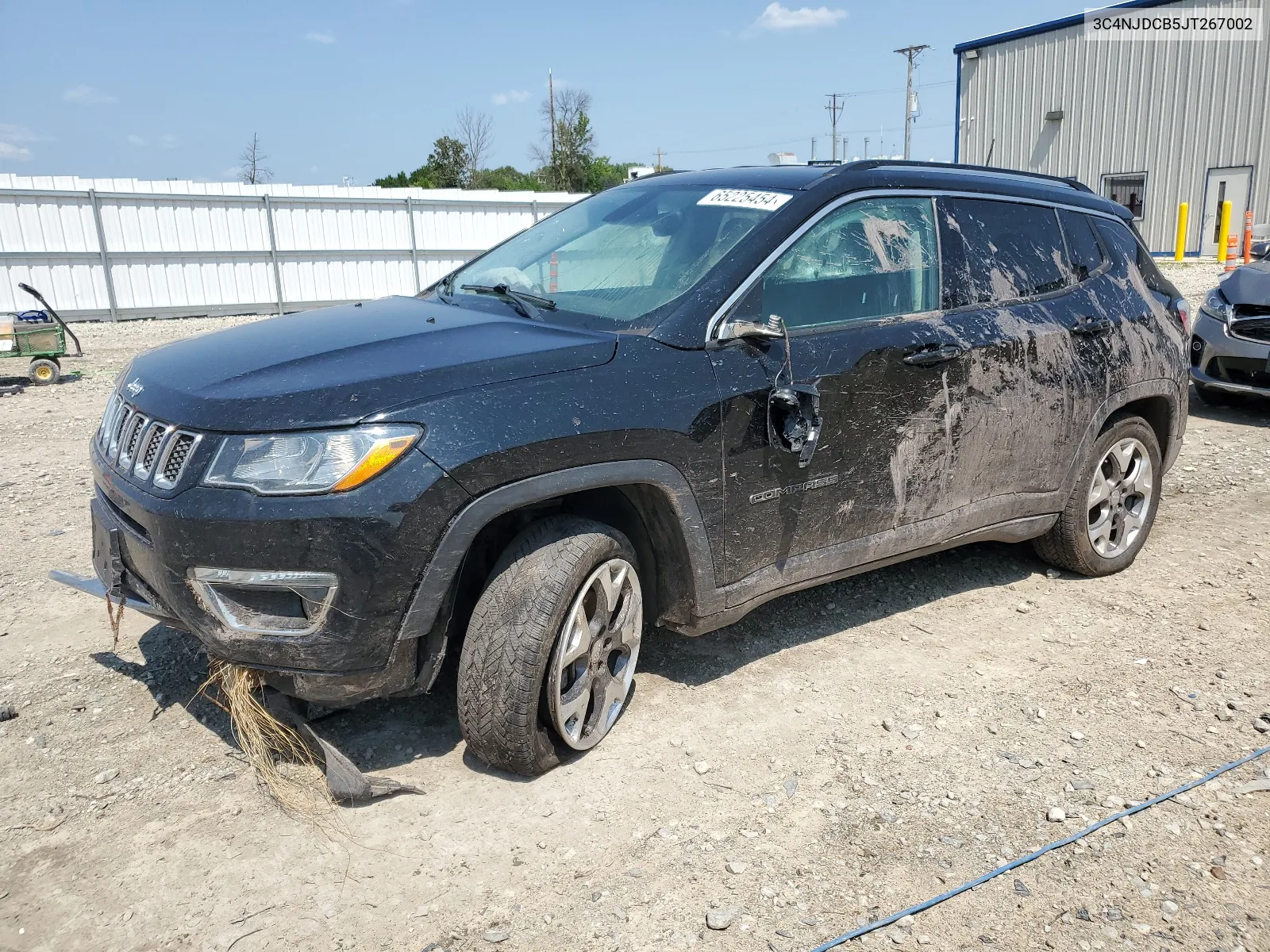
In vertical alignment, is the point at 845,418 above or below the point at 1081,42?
below

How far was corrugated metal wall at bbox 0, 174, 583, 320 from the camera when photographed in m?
17.5

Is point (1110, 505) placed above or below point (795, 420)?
below

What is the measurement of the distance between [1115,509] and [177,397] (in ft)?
13.8

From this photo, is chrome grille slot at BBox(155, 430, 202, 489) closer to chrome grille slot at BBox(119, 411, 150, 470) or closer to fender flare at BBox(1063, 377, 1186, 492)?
chrome grille slot at BBox(119, 411, 150, 470)

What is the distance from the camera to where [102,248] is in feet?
59.0

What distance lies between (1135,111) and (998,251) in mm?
27204

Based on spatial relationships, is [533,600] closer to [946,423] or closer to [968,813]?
[968,813]

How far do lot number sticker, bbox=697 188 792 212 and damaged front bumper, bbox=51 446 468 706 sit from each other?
1.66 m

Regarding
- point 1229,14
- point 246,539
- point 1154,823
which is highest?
point 1229,14

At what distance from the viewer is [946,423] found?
12.4 feet

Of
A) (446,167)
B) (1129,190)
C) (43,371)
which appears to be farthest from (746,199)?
(446,167)

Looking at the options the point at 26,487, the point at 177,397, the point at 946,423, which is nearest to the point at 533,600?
the point at 177,397

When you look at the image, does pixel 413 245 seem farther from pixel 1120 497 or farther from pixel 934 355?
pixel 934 355

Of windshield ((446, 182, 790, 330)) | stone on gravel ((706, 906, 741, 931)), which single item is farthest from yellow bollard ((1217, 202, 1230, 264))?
stone on gravel ((706, 906, 741, 931))
